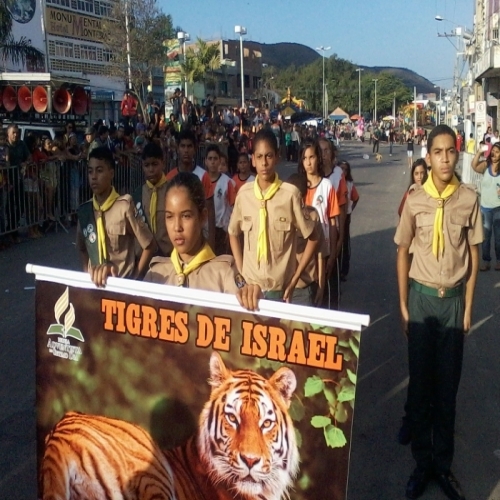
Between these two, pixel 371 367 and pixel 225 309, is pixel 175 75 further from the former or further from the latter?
pixel 225 309

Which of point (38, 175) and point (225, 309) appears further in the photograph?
point (38, 175)

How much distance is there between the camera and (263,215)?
486 centimetres

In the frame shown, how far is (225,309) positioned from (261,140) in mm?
2283

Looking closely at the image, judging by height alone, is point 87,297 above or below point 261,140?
below

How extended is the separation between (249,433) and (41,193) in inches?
437

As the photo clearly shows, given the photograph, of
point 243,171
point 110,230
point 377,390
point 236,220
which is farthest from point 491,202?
point 110,230

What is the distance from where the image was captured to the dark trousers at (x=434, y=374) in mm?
4203

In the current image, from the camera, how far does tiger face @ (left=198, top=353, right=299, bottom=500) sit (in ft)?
9.68

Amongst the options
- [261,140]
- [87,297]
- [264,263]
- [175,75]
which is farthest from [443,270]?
[175,75]

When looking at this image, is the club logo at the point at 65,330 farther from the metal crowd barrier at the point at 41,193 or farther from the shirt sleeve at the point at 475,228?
the metal crowd barrier at the point at 41,193

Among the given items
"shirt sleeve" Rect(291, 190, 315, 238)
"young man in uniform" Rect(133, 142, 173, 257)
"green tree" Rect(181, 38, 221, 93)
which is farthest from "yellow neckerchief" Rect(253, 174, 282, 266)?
"green tree" Rect(181, 38, 221, 93)

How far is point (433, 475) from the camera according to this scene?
4.38 meters

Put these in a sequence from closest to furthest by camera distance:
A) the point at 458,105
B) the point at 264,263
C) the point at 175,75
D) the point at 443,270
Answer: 1. the point at 443,270
2. the point at 264,263
3. the point at 175,75
4. the point at 458,105

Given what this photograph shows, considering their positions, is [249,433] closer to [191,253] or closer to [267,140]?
[191,253]
